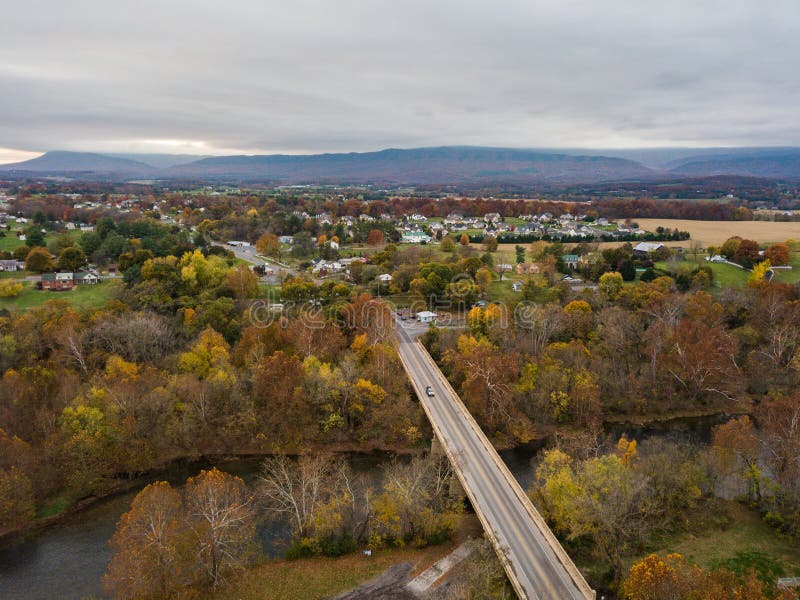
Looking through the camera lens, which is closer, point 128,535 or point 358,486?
point 128,535

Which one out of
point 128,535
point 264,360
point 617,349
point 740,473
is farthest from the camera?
point 617,349

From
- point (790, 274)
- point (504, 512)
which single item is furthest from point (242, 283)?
point (790, 274)

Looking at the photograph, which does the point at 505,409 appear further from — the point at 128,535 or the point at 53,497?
the point at 53,497

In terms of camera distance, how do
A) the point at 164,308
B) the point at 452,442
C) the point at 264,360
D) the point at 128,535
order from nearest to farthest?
the point at 128,535
the point at 452,442
the point at 264,360
the point at 164,308

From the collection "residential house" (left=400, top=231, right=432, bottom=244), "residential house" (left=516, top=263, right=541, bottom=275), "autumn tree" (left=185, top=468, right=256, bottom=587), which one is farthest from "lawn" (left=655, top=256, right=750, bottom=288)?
"autumn tree" (left=185, top=468, right=256, bottom=587)

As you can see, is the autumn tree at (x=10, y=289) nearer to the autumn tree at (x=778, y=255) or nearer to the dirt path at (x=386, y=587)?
the dirt path at (x=386, y=587)

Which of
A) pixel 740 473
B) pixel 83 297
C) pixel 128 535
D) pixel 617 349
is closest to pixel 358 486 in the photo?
pixel 128 535

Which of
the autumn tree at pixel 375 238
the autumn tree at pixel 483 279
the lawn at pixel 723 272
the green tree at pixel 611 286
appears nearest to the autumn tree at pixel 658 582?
the green tree at pixel 611 286
